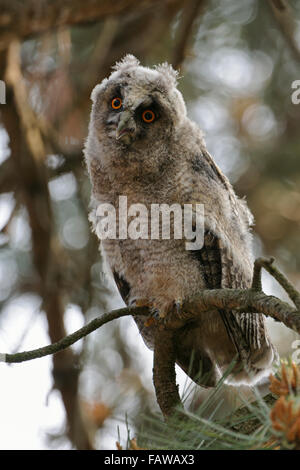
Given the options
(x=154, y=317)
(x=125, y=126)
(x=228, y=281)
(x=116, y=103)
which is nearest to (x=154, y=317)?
(x=154, y=317)

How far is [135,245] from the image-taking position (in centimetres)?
250

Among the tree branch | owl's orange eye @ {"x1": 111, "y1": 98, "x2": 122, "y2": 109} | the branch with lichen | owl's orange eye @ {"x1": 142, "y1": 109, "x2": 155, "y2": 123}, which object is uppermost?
the tree branch

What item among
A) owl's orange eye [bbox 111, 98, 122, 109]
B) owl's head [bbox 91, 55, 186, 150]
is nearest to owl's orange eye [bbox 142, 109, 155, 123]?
owl's head [bbox 91, 55, 186, 150]

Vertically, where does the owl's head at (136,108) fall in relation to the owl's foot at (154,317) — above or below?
above

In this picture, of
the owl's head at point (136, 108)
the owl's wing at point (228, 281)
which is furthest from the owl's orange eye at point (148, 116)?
the owl's wing at point (228, 281)

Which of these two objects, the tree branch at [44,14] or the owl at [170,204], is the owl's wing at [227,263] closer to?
the owl at [170,204]

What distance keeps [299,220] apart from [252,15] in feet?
5.30

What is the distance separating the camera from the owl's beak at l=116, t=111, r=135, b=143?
2455mm

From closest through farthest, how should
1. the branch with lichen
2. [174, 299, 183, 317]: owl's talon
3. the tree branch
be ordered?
the branch with lichen
[174, 299, 183, 317]: owl's talon
the tree branch

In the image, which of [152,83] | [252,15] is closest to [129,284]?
[152,83]

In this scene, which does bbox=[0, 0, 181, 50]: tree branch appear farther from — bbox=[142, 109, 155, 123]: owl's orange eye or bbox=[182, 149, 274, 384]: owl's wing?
bbox=[182, 149, 274, 384]: owl's wing

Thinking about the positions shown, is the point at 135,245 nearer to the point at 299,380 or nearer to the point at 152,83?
the point at 152,83

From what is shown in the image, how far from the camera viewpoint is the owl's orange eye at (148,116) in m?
2.58

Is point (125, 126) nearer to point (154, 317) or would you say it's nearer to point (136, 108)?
point (136, 108)
